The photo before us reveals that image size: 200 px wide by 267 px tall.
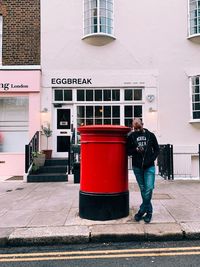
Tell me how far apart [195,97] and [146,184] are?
338 inches

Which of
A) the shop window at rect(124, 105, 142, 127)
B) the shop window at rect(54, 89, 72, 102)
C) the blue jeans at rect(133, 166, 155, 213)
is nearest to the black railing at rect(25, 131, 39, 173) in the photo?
the shop window at rect(54, 89, 72, 102)

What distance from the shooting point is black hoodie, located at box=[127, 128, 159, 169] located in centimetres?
584

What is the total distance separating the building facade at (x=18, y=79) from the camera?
12.9 m

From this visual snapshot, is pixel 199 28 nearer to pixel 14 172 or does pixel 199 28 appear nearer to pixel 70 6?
pixel 70 6

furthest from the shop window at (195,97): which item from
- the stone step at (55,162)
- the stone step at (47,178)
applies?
the stone step at (47,178)

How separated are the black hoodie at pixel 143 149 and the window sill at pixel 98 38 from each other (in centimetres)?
836

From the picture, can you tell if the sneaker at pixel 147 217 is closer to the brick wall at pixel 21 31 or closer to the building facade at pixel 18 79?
the building facade at pixel 18 79

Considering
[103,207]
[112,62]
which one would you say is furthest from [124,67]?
[103,207]

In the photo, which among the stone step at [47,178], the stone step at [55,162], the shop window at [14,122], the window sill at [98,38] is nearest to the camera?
the stone step at [47,178]

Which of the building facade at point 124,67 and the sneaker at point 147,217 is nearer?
the sneaker at point 147,217

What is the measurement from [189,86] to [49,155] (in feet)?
21.5

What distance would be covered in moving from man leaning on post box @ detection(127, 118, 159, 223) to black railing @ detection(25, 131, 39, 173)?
6246 millimetres

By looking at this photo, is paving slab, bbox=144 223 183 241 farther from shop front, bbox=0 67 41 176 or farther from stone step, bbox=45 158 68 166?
shop front, bbox=0 67 41 176

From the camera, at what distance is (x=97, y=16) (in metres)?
13.4
